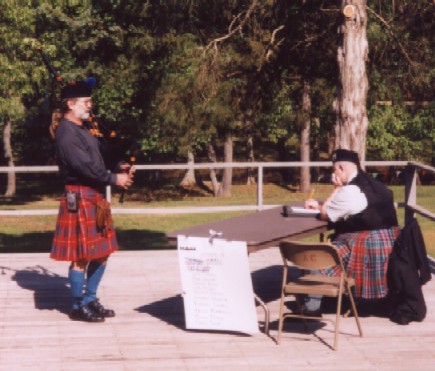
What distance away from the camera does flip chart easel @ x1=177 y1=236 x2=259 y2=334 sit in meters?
7.23

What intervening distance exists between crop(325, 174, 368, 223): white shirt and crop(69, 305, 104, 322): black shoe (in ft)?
6.09

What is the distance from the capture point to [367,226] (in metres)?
7.72

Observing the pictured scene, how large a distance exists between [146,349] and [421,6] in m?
12.5

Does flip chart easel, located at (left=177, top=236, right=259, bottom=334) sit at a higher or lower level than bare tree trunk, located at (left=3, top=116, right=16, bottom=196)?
higher

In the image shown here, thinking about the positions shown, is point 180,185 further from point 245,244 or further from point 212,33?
point 245,244

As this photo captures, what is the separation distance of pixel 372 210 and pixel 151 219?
95.8ft

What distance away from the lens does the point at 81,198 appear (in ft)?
24.8

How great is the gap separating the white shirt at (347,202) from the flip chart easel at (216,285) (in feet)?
3.00

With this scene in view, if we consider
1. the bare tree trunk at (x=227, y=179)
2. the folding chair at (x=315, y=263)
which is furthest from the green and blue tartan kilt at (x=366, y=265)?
the bare tree trunk at (x=227, y=179)

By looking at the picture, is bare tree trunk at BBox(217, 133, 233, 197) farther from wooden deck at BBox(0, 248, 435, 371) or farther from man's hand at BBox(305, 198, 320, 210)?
man's hand at BBox(305, 198, 320, 210)

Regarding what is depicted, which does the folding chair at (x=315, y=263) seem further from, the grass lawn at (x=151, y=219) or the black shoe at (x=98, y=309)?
the grass lawn at (x=151, y=219)

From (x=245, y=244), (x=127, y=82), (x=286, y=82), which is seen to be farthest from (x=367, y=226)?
(x=127, y=82)

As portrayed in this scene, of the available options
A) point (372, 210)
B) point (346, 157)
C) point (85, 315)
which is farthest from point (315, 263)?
point (85, 315)

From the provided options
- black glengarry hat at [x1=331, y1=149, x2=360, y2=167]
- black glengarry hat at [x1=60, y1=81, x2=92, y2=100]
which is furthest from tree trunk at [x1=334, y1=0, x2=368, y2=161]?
black glengarry hat at [x1=60, y1=81, x2=92, y2=100]
